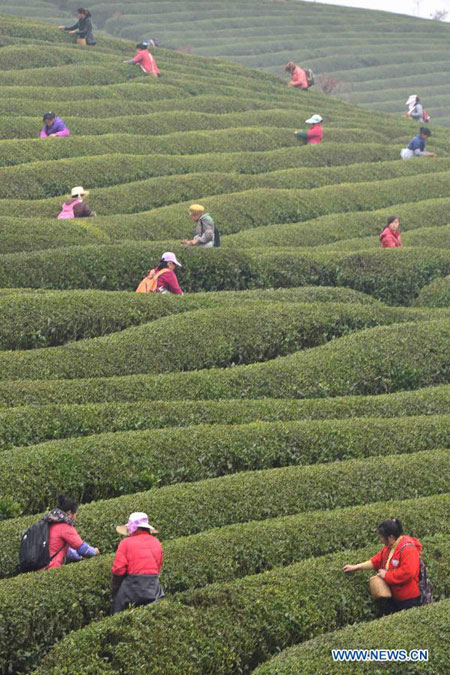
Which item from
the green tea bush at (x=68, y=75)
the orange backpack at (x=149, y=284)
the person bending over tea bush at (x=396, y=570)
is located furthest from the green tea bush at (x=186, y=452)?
the green tea bush at (x=68, y=75)

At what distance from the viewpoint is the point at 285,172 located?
174 ft

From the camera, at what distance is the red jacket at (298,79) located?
72938 mm

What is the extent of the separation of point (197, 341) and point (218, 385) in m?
2.72

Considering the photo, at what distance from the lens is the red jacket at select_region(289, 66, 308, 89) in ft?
239

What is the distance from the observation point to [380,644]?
57.4ft

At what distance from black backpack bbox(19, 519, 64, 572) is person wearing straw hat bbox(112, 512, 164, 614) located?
4.98 ft

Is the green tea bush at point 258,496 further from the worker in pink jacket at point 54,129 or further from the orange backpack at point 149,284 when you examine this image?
the worker in pink jacket at point 54,129

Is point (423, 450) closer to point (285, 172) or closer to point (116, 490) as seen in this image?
point (116, 490)

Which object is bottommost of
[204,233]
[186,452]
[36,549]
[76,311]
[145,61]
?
[186,452]

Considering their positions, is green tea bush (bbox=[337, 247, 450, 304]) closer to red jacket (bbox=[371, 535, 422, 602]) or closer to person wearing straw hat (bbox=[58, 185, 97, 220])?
person wearing straw hat (bbox=[58, 185, 97, 220])

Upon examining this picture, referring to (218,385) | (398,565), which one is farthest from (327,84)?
(398,565)

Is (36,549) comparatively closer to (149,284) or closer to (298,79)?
(149,284)

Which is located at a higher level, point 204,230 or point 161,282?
point 204,230

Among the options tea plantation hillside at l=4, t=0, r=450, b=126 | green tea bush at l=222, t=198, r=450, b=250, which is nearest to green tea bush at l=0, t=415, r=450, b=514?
green tea bush at l=222, t=198, r=450, b=250
